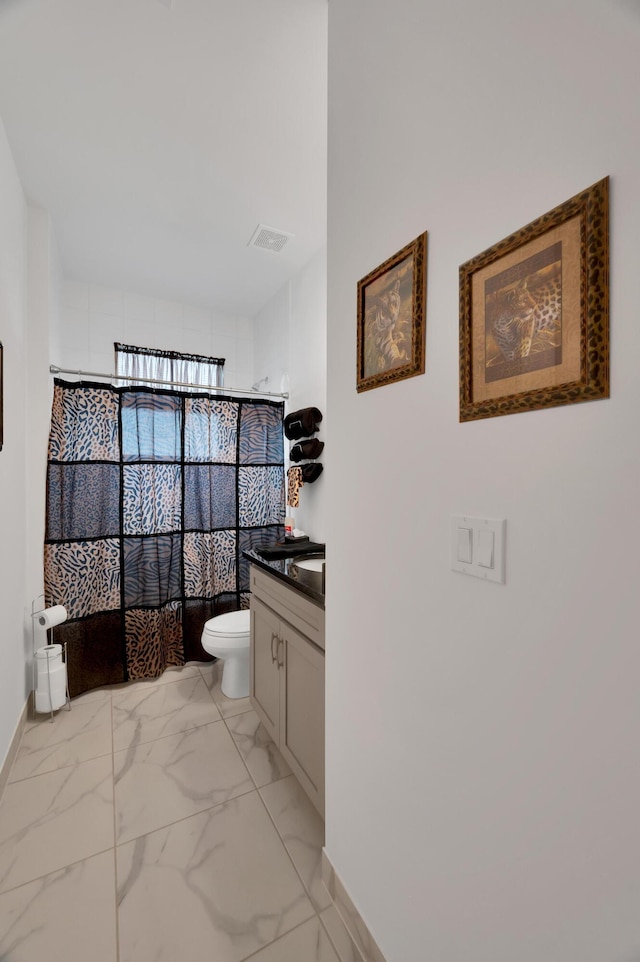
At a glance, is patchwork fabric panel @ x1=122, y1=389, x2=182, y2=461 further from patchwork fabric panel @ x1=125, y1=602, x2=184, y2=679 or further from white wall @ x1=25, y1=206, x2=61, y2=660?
patchwork fabric panel @ x1=125, y1=602, x2=184, y2=679

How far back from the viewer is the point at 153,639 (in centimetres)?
247

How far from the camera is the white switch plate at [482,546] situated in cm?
71

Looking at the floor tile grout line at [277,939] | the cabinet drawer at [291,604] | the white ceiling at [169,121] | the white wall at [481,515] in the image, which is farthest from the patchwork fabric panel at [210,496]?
the floor tile grout line at [277,939]

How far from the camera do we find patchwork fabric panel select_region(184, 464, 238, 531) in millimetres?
2613

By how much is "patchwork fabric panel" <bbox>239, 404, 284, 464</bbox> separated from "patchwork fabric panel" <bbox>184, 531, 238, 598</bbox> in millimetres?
559

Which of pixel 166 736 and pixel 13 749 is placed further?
pixel 166 736

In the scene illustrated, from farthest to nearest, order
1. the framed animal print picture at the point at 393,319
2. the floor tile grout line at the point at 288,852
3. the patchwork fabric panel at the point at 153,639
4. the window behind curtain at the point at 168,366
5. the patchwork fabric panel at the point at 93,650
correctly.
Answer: the window behind curtain at the point at 168,366, the patchwork fabric panel at the point at 153,639, the patchwork fabric panel at the point at 93,650, the floor tile grout line at the point at 288,852, the framed animal print picture at the point at 393,319

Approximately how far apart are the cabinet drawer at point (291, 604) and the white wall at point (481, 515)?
0.63 feet

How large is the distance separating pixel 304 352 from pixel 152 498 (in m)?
1.35

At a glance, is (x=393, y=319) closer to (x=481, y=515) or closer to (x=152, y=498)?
(x=481, y=515)

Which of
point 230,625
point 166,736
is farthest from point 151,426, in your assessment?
point 166,736

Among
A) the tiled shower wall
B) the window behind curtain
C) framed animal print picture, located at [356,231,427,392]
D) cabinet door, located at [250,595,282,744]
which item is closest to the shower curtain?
the window behind curtain

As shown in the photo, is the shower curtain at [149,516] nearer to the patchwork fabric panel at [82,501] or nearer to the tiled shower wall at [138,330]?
the patchwork fabric panel at [82,501]

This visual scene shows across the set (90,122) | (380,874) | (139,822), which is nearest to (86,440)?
(90,122)
